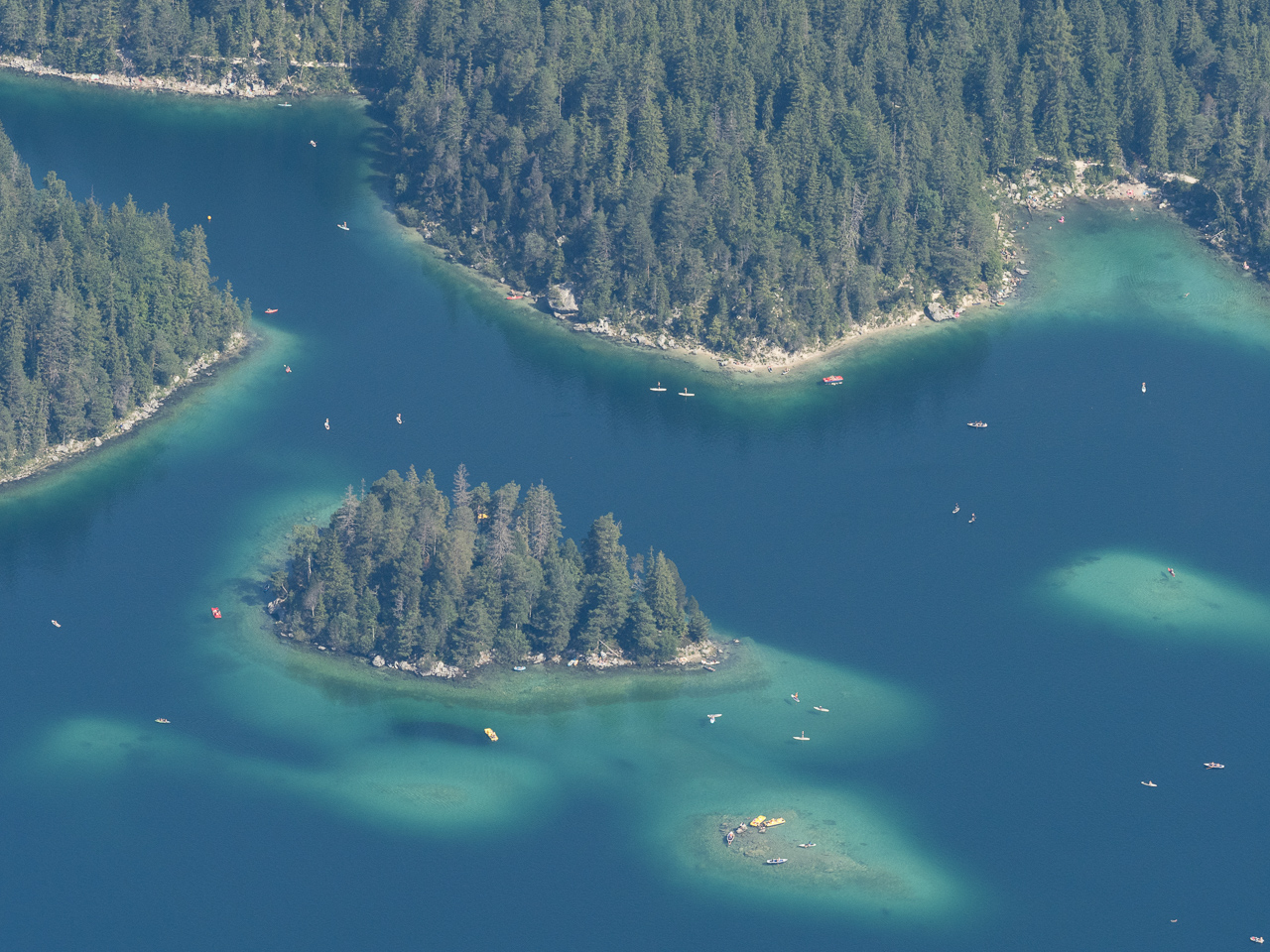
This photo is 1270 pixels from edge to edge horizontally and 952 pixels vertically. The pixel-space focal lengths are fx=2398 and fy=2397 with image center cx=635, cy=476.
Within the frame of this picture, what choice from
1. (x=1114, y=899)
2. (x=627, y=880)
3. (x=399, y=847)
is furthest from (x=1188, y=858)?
(x=399, y=847)

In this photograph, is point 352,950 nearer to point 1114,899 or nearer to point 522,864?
point 522,864

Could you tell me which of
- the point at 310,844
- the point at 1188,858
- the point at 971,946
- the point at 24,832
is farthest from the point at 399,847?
the point at 1188,858

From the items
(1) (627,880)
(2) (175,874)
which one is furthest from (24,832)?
(1) (627,880)

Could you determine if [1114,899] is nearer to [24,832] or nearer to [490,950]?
[490,950]

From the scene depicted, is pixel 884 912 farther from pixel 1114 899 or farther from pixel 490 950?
pixel 490 950

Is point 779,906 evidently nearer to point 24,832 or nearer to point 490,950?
point 490,950

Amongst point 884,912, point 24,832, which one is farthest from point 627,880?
point 24,832
